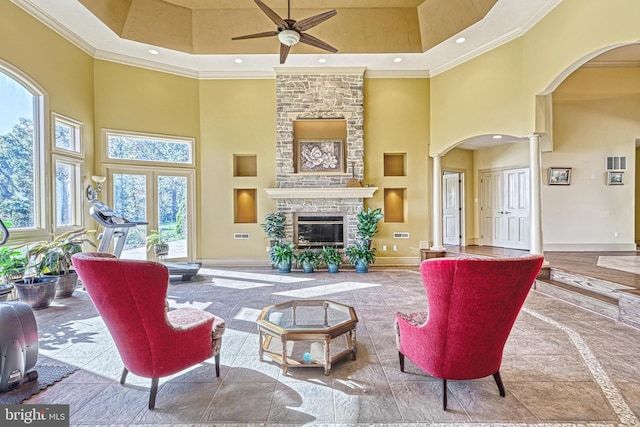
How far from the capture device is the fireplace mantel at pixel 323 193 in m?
7.26

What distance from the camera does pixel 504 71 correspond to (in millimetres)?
5844

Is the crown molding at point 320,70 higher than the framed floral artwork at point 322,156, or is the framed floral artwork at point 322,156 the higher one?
the crown molding at point 320,70

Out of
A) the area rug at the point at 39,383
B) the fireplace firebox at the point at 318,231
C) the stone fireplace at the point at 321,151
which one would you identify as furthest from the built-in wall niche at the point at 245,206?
the area rug at the point at 39,383

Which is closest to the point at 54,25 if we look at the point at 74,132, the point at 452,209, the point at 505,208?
the point at 74,132

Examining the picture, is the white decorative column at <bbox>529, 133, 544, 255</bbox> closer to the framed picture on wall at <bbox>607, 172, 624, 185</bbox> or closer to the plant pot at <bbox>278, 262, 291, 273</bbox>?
the framed picture on wall at <bbox>607, 172, 624, 185</bbox>

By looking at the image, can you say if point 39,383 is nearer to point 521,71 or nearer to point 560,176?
point 521,71

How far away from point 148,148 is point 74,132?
136 centimetres

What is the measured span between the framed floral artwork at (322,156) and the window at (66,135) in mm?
4676

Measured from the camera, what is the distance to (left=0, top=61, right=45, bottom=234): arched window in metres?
4.70

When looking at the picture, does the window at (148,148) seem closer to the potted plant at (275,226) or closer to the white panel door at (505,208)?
the potted plant at (275,226)

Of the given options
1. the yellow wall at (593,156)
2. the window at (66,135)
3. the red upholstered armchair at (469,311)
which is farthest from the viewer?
the yellow wall at (593,156)

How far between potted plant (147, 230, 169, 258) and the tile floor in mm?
2711

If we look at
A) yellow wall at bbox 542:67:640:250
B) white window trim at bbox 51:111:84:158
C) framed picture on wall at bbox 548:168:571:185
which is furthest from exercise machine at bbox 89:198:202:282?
yellow wall at bbox 542:67:640:250

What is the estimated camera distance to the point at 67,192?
593cm
